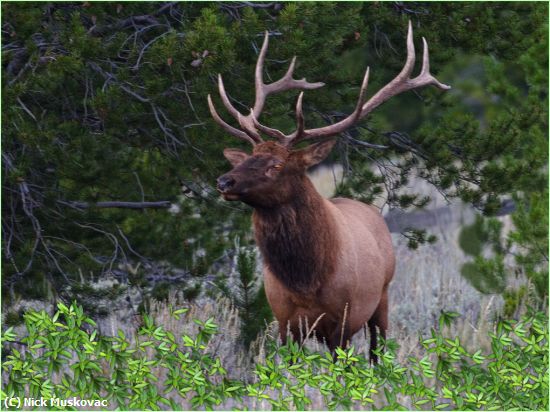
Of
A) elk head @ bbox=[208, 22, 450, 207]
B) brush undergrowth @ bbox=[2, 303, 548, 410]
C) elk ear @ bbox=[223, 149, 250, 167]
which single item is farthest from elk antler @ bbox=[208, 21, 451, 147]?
brush undergrowth @ bbox=[2, 303, 548, 410]

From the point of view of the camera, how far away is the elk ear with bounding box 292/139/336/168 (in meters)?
6.44

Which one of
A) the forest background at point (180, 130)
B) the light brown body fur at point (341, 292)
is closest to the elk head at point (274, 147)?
the forest background at point (180, 130)

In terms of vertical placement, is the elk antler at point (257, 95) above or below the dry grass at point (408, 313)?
above

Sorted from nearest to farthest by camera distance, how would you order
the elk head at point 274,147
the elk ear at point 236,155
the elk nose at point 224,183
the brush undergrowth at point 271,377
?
the brush undergrowth at point 271,377 < the elk nose at point 224,183 < the elk head at point 274,147 < the elk ear at point 236,155

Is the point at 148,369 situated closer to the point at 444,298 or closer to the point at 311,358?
the point at 311,358

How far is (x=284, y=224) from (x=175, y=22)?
2.02 metres

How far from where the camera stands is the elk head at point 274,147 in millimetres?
6078

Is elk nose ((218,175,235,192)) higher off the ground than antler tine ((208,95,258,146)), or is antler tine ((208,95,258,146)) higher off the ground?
antler tine ((208,95,258,146))

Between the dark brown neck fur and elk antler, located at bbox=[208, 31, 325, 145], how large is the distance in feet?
1.54

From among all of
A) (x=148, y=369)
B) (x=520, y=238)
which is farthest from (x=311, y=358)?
(x=520, y=238)

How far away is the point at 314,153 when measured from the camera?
646cm

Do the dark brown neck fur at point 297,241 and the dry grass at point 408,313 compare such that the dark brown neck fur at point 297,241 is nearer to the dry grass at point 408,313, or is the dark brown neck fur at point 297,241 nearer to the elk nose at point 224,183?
the dry grass at point 408,313

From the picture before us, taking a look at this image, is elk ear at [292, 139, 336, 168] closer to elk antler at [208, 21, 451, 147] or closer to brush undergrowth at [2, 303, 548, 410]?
elk antler at [208, 21, 451, 147]

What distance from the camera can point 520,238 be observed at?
8711 millimetres
